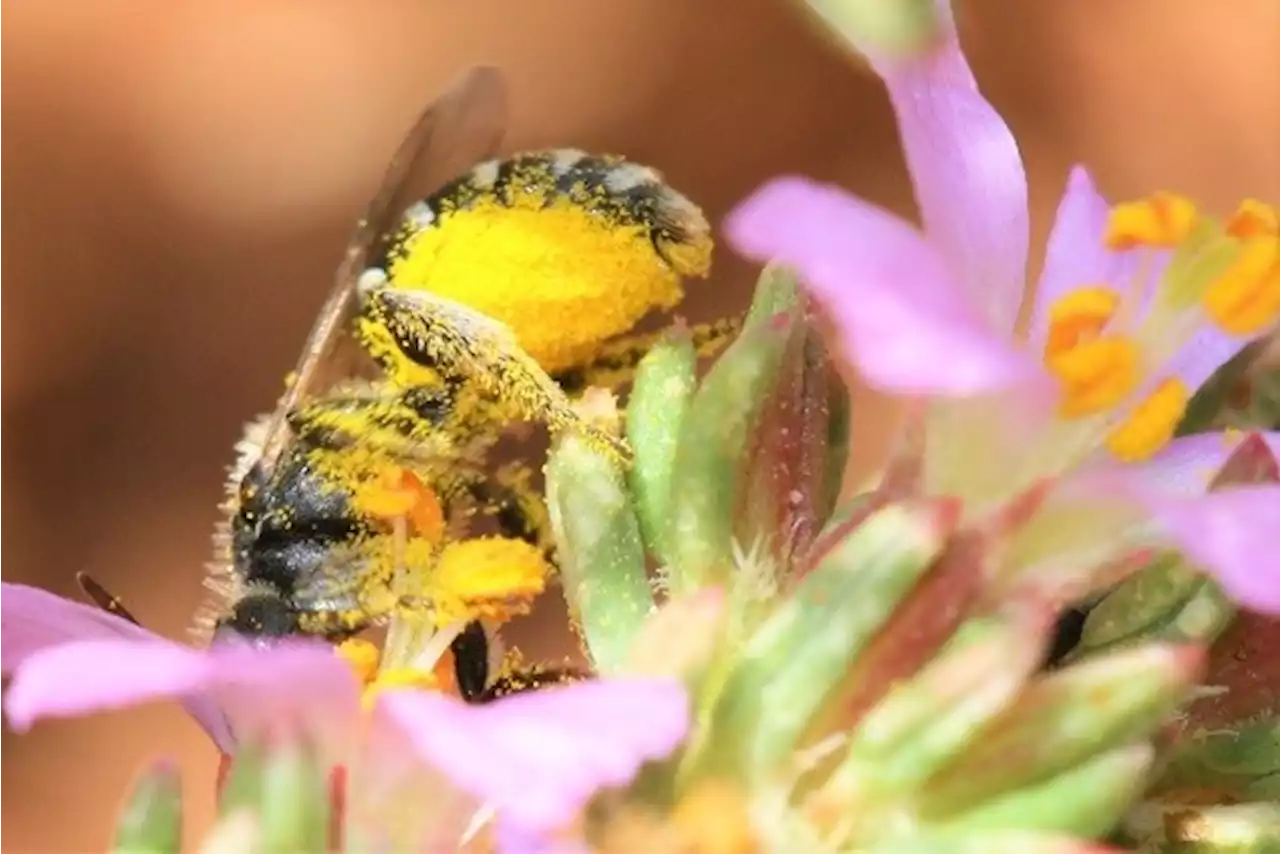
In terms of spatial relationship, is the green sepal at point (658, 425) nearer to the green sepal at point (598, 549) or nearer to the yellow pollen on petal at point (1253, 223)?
the green sepal at point (598, 549)

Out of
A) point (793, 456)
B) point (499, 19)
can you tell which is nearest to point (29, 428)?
point (499, 19)

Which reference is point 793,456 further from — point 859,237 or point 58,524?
point 58,524

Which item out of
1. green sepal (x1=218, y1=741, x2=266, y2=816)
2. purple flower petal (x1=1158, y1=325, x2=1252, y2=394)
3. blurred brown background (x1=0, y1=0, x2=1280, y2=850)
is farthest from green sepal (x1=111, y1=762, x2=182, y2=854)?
blurred brown background (x1=0, y1=0, x2=1280, y2=850)

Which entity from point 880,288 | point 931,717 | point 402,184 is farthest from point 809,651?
point 402,184

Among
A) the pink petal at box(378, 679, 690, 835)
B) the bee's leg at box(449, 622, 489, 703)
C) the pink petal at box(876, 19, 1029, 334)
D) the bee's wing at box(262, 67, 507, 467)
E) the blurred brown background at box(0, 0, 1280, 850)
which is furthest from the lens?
the blurred brown background at box(0, 0, 1280, 850)

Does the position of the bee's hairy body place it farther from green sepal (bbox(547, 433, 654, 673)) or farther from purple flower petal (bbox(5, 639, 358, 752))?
purple flower petal (bbox(5, 639, 358, 752))

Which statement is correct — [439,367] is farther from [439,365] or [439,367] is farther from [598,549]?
[598,549]
